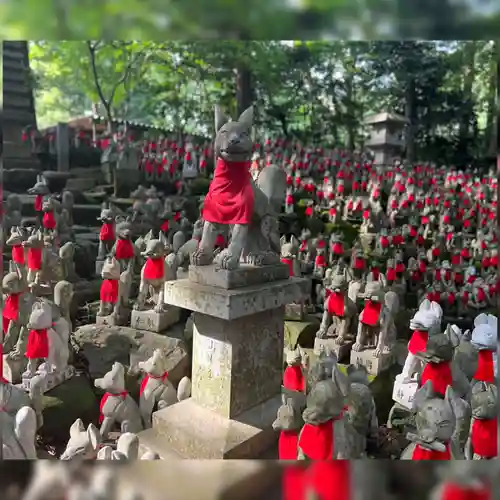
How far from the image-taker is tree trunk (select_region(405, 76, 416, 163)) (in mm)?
10023

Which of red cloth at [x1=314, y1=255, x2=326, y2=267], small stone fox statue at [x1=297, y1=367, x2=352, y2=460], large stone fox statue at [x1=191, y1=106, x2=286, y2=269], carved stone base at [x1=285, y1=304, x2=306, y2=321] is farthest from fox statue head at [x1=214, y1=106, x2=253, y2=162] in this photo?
red cloth at [x1=314, y1=255, x2=326, y2=267]

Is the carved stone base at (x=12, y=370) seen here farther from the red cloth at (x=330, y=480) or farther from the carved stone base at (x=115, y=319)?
the red cloth at (x=330, y=480)

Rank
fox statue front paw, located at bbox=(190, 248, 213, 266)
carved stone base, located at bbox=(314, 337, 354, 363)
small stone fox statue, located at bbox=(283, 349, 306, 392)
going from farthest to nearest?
carved stone base, located at bbox=(314, 337, 354, 363) < small stone fox statue, located at bbox=(283, 349, 306, 392) < fox statue front paw, located at bbox=(190, 248, 213, 266)

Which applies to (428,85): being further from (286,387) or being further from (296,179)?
(286,387)

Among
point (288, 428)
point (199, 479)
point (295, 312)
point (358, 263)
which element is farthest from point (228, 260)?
Answer: point (358, 263)

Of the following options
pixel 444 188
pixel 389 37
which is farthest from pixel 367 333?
pixel 444 188

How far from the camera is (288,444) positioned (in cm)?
262

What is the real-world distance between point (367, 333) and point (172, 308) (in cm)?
180

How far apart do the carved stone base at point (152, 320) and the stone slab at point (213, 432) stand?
5.25 ft

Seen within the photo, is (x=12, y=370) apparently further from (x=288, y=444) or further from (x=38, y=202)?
(x=38, y=202)

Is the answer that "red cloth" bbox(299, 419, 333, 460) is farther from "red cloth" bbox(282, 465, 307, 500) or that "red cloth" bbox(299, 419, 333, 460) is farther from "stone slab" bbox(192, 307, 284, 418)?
"stone slab" bbox(192, 307, 284, 418)

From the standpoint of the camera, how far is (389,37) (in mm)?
1918

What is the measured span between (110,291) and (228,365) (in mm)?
2339

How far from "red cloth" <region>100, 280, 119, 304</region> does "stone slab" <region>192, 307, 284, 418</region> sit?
206 cm
